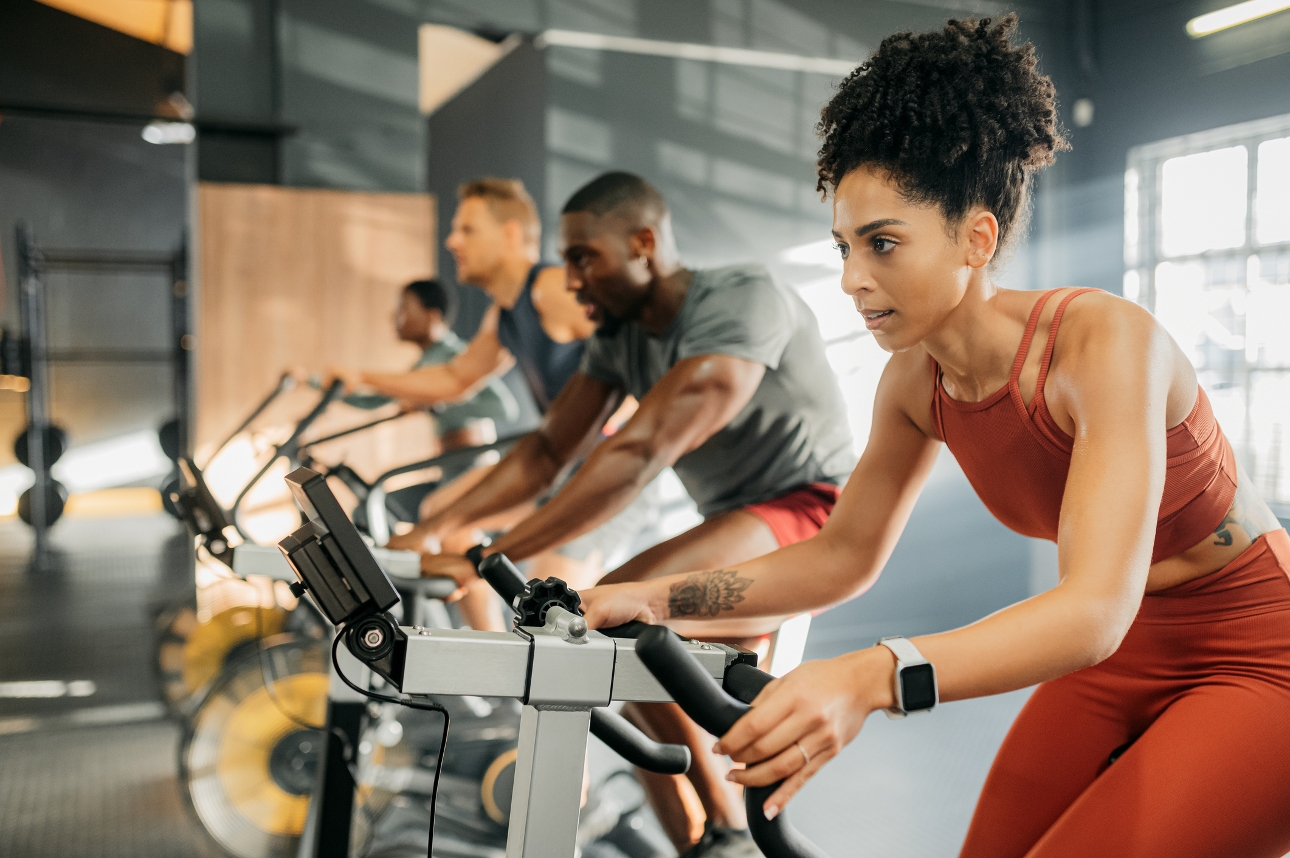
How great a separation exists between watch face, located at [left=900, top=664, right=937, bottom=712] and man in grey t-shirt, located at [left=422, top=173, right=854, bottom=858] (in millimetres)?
835

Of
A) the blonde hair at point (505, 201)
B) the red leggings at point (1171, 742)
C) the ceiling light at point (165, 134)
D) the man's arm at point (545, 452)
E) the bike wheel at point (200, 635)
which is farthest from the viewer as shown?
the ceiling light at point (165, 134)

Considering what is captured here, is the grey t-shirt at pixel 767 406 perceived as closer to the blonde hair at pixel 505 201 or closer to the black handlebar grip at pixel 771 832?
the black handlebar grip at pixel 771 832

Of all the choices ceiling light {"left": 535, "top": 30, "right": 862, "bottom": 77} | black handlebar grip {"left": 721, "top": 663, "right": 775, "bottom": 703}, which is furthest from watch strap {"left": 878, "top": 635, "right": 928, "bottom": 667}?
ceiling light {"left": 535, "top": 30, "right": 862, "bottom": 77}

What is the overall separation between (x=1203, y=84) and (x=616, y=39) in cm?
260

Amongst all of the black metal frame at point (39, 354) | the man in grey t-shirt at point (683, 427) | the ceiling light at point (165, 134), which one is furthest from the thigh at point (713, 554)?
the ceiling light at point (165, 134)

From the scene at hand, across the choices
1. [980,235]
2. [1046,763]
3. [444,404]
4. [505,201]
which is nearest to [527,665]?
[980,235]

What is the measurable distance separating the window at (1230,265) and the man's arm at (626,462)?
11.4 ft

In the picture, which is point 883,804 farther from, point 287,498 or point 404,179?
point 404,179

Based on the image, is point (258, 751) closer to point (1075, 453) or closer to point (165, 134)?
point (1075, 453)

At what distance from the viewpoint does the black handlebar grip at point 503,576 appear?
103cm

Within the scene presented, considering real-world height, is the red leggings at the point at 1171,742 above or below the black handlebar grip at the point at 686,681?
below

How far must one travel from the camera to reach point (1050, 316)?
111cm

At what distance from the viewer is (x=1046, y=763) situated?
1277 millimetres

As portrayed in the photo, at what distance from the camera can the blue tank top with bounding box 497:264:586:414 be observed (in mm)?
3184
